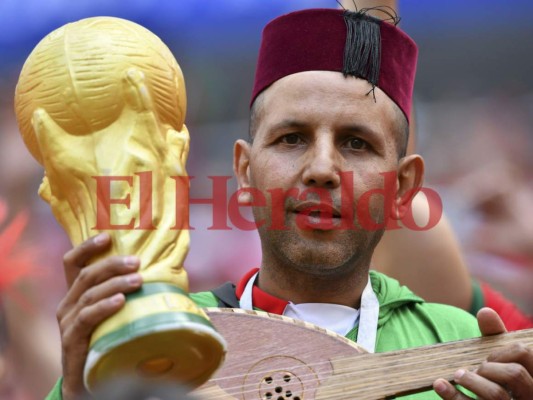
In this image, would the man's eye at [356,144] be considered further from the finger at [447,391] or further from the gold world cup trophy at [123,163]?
the gold world cup trophy at [123,163]

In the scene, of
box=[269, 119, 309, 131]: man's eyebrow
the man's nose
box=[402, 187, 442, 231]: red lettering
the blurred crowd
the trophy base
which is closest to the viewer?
the trophy base

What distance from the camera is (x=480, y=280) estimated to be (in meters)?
4.48

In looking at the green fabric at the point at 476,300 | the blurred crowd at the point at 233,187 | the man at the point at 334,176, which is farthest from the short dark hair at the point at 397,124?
the blurred crowd at the point at 233,187

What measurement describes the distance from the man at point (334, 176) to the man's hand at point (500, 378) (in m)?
0.12

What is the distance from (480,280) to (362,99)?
2.11 m

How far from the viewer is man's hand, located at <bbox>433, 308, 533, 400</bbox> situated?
2156mm

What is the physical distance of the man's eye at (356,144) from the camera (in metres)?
2.56

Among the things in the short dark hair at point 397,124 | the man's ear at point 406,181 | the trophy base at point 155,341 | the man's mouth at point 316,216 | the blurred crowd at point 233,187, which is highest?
the trophy base at point 155,341

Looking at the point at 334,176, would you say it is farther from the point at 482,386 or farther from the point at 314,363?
the point at 482,386

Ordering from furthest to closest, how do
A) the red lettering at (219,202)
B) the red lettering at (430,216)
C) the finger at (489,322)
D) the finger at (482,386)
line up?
1. the red lettering at (219,202)
2. the red lettering at (430,216)
3. the finger at (489,322)
4. the finger at (482,386)

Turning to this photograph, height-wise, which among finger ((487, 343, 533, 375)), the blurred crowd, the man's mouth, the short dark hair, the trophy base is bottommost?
the blurred crowd

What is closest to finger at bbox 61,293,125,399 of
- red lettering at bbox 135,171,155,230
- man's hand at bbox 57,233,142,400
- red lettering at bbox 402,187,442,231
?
man's hand at bbox 57,233,142,400

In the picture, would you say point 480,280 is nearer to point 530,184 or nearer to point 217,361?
point 530,184

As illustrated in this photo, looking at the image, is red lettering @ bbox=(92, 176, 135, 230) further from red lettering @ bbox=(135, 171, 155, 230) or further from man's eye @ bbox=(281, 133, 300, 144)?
man's eye @ bbox=(281, 133, 300, 144)
